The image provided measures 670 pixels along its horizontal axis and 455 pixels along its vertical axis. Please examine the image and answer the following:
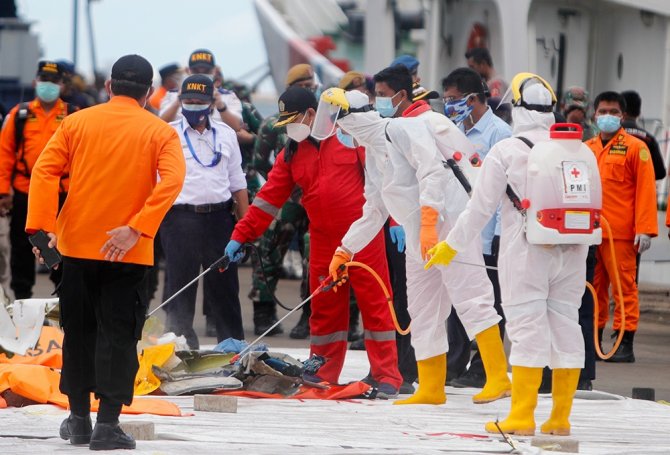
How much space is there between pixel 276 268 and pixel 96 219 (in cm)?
626

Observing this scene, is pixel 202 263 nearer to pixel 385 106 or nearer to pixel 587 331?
pixel 385 106

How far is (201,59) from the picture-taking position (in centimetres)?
1427

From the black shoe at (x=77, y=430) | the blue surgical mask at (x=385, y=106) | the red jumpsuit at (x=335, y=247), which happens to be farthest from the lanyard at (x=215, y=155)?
the black shoe at (x=77, y=430)

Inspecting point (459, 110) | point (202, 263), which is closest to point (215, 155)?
point (202, 263)

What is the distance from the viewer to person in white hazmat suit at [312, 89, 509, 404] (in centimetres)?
972

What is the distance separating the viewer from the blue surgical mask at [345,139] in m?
10.5

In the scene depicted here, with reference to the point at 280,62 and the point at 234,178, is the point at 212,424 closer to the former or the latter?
the point at 234,178

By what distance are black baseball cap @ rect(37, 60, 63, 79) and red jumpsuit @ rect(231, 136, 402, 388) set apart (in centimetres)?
448

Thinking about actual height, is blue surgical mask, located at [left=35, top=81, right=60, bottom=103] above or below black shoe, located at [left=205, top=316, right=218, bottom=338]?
above

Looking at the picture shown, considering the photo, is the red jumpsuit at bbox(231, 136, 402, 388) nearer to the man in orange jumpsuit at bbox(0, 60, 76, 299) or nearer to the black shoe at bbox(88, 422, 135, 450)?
the black shoe at bbox(88, 422, 135, 450)

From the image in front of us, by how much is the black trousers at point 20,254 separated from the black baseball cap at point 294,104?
4624mm

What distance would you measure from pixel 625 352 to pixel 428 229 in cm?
413

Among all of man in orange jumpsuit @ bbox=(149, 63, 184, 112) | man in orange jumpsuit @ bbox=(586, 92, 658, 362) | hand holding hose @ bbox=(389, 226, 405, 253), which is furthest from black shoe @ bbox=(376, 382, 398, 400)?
man in orange jumpsuit @ bbox=(149, 63, 184, 112)

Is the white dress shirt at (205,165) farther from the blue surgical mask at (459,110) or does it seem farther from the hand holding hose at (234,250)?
the blue surgical mask at (459,110)
